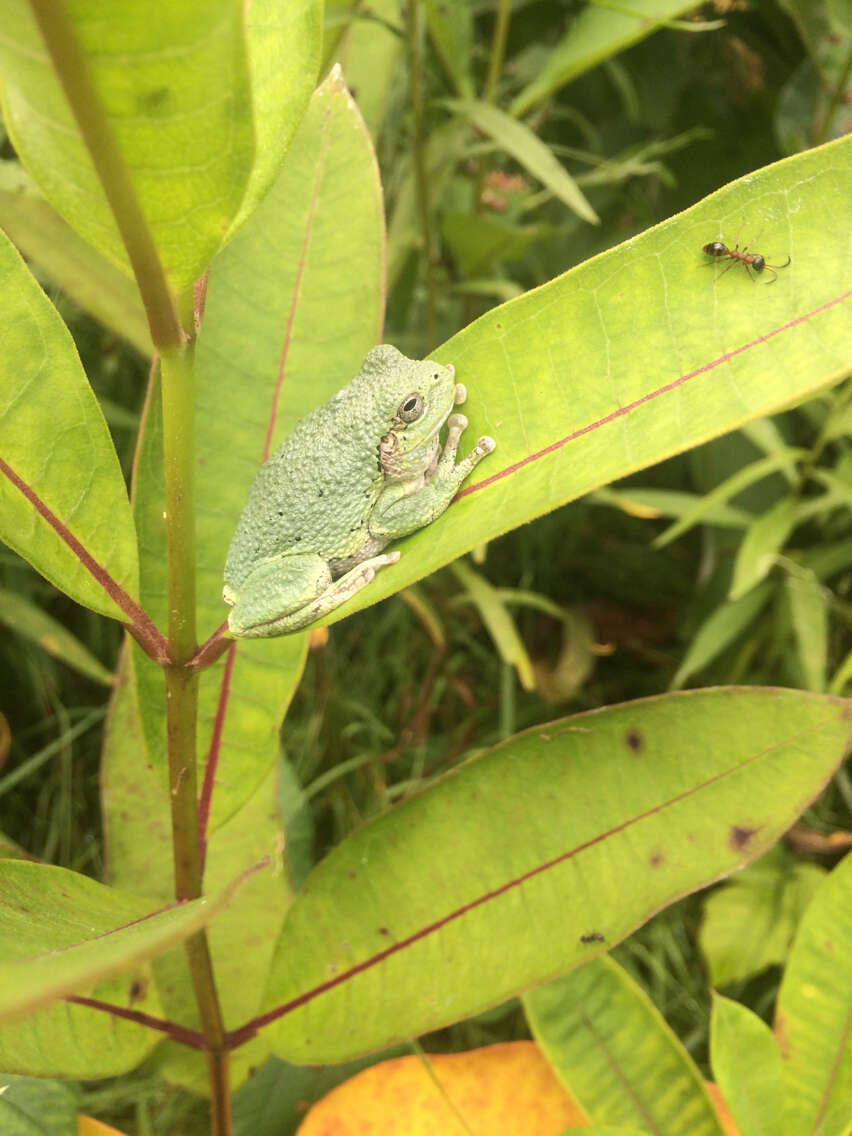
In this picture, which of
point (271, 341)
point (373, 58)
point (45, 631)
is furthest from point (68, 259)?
point (45, 631)

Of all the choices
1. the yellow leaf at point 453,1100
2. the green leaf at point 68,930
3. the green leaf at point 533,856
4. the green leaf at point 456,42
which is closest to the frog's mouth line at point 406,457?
the green leaf at point 533,856

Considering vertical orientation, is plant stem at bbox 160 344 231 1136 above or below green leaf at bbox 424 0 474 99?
below

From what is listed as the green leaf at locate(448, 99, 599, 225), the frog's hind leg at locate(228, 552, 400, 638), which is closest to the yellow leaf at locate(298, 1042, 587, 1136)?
the frog's hind leg at locate(228, 552, 400, 638)

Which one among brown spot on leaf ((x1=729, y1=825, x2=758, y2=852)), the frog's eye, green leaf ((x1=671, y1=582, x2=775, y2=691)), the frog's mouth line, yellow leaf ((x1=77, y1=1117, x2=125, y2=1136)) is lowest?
green leaf ((x1=671, y1=582, x2=775, y2=691))

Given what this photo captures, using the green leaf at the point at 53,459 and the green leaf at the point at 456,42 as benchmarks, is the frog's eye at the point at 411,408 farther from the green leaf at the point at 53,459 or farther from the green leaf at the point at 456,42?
the green leaf at the point at 456,42

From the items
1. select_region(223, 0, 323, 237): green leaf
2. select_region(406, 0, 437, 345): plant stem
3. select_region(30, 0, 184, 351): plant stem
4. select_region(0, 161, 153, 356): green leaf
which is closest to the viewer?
select_region(30, 0, 184, 351): plant stem

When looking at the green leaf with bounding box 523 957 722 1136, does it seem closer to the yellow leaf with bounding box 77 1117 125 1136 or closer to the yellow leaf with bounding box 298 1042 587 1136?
the yellow leaf with bounding box 298 1042 587 1136
